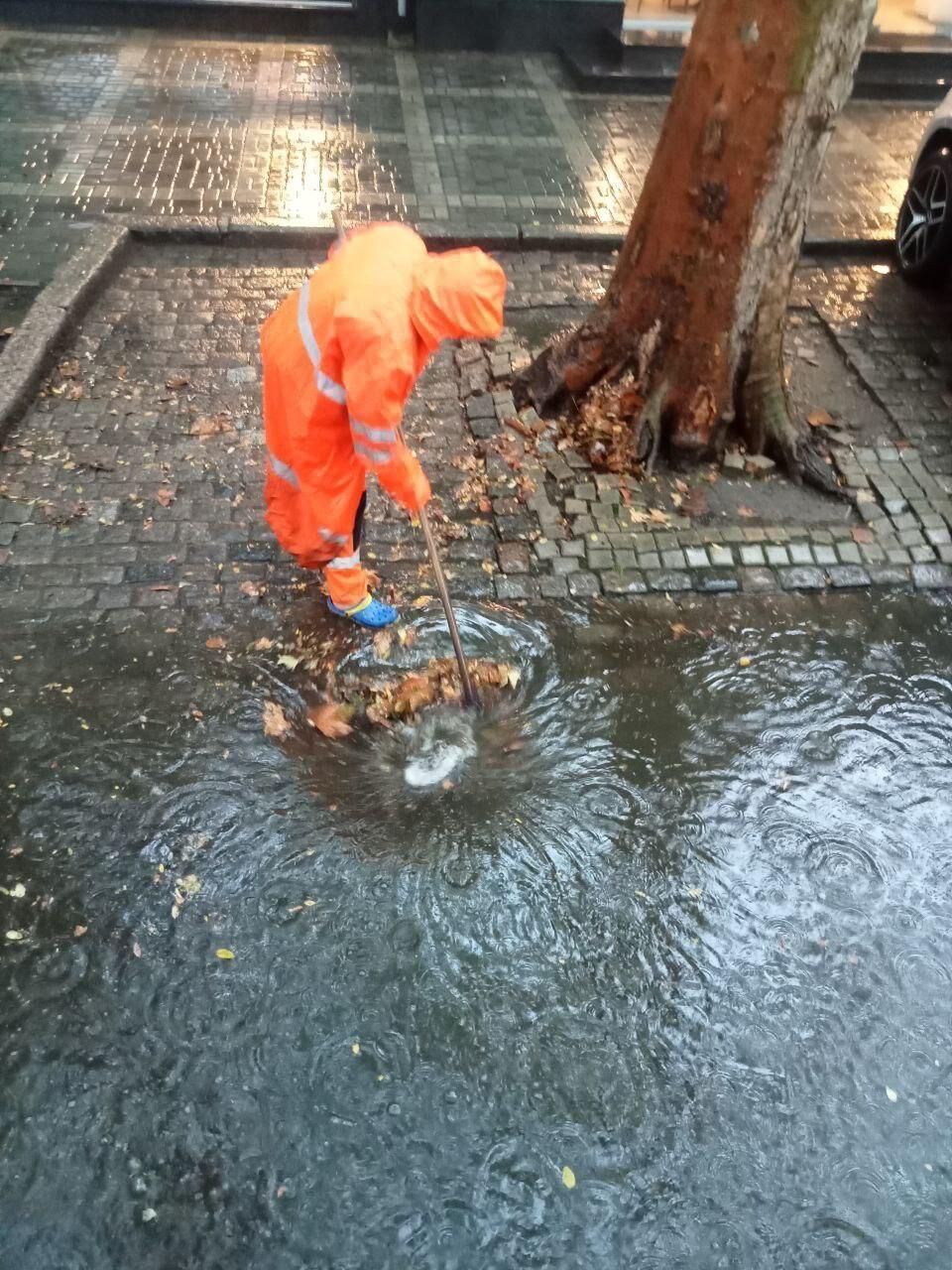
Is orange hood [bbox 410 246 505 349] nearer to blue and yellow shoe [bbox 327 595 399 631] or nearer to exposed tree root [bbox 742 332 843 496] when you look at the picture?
blue and yellow shoe [bbox 327 595 399 631]

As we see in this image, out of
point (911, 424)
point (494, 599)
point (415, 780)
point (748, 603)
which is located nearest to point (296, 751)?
point (415, 780)

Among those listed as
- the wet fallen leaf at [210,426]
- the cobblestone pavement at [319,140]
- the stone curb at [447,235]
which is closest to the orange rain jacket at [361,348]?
the wet fallen leaf at [210,426]

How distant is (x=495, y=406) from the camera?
5465 millimetres

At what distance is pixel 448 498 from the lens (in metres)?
4.87

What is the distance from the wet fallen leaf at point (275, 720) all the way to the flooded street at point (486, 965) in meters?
0.06

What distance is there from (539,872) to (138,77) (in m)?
9.80

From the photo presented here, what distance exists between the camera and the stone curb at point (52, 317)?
5106mm

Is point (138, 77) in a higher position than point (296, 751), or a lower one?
higher

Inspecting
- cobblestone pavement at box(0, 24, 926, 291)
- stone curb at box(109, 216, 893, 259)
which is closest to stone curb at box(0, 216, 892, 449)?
stone curb at box(109, 216, 893, 259)

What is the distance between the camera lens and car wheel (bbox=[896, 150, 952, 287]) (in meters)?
6.42

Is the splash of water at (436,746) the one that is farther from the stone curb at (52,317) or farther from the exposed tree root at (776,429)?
the stone curb at (52,317)

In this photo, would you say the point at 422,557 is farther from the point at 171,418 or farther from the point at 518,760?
the point at 171,418

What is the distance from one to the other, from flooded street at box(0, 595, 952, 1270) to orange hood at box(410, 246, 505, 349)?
1.55 m

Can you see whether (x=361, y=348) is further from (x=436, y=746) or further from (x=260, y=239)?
(x=260, y=239)
